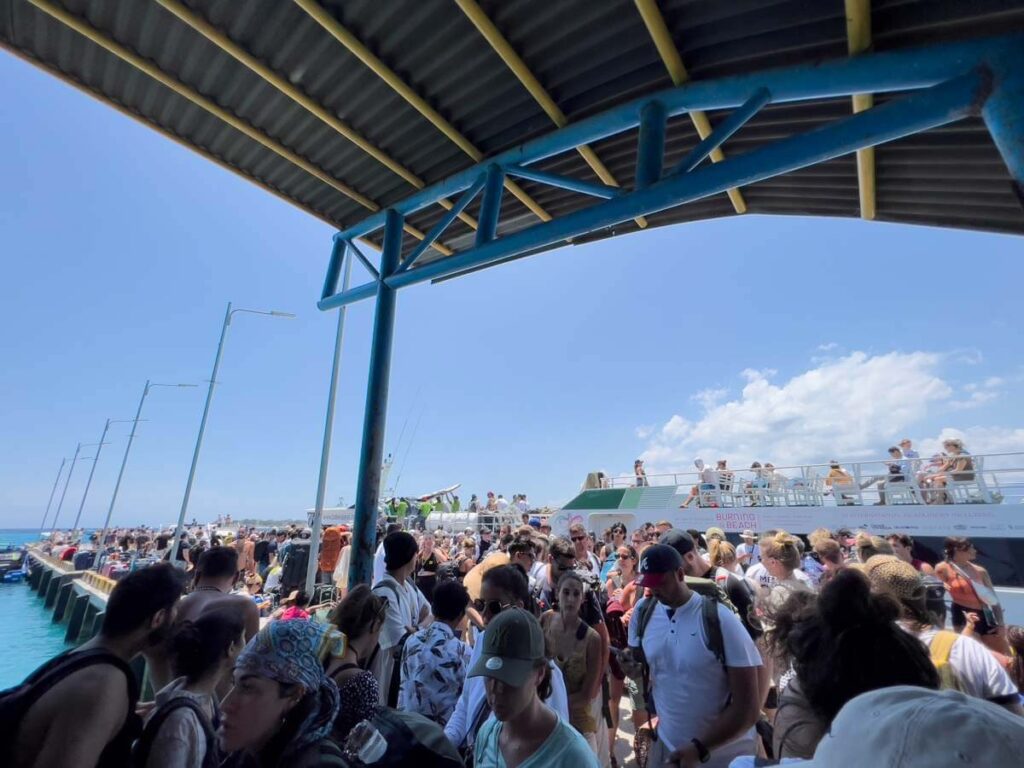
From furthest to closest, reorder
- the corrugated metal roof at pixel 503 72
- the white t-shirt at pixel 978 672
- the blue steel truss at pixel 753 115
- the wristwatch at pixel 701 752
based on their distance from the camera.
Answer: the corrugated metal roof at pixel 503 72
the wristwatch at pixel 701 752
the white t-shirt at pixel 978 672
the blue steel truss at pixel 753 115

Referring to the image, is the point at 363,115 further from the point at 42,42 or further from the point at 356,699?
the point at 356,699

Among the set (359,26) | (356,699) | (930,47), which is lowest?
(356,699)

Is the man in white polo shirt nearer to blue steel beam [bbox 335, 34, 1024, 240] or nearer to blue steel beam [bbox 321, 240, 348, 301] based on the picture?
blue steel beam [bbox 335, 34, 1024, 240]

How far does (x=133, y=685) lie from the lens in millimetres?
1932

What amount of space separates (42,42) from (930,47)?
5.27 m

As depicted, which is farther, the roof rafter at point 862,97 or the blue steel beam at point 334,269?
the blue steel beam at point 334,269

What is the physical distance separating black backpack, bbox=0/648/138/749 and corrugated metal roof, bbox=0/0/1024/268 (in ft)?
12.1

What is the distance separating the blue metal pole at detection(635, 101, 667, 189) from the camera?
3.11 m

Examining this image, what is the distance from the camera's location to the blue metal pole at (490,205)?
3859mm

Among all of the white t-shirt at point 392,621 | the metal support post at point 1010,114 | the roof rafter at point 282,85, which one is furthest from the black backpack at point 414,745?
the roof rafter at point 282,85

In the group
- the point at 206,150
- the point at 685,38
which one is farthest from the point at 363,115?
the point at 685,38

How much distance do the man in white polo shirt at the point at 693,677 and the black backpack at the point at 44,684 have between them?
261 cm

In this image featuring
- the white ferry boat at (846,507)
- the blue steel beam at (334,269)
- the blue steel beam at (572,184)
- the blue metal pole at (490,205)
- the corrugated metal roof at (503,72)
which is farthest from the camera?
the white ferry boat at (846,507)

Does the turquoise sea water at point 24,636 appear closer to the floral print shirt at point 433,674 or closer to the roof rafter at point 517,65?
the floral print shirt at point 433,674
